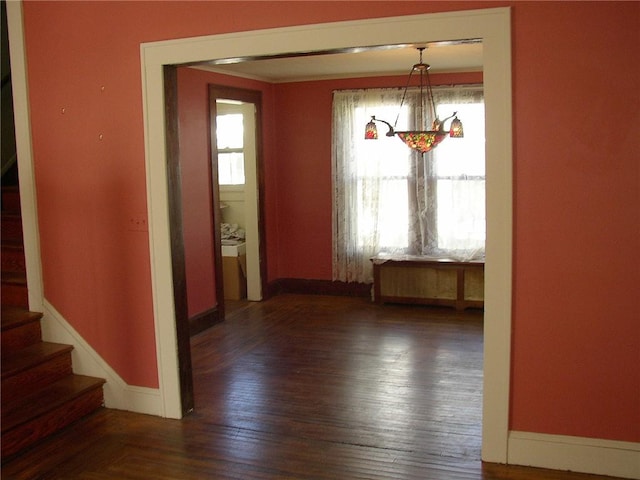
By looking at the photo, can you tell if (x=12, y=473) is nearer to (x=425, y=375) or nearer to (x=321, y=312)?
(x=425, y=375)

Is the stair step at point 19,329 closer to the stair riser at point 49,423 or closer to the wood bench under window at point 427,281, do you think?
the stair riser at point 49,423

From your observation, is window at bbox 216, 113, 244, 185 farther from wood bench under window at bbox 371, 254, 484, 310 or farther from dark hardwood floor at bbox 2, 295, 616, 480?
dark hardwood floor at bbox 2, 295, 616, 480

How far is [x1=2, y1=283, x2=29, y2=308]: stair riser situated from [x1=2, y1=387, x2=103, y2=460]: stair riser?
86 centimetres

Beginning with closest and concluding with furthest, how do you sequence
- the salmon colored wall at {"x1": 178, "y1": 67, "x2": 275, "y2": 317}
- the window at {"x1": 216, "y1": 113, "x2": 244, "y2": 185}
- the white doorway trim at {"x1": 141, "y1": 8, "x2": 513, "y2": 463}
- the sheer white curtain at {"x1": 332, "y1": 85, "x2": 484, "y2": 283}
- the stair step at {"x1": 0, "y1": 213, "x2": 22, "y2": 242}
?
1. the white doorway trim at {"x1": 141, "y1": 8, "x2": 513, "y2": 463}
2. the stair step at {"x1": 0, "y1": 213, "x2": 22, "y2": 242}
3. the salmon colored wall at {"x1": 178, "y1": 67, "x2": 275, "y2": 317}
4. the sheer white curtain at {"x1": 332, "y1": 85, "x2": 484, "y2": 283}
5. the window at {"x1": 216, "y1": 113, "x2": 244, "y2": 185}

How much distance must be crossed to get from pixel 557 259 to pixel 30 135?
318 centimetres

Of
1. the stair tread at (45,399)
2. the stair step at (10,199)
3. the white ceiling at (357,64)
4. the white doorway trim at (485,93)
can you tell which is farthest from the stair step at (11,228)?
the white ceiling at (357,64)

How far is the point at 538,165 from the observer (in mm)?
2955

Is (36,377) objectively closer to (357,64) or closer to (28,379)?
(28,379)

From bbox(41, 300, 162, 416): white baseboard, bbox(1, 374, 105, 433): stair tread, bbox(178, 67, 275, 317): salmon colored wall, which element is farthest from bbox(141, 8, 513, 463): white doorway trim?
bbox(178, 67, 275, 317): salmon colored wall

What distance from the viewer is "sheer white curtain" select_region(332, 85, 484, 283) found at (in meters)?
6.50

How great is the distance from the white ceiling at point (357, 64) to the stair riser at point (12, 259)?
2.14 meters

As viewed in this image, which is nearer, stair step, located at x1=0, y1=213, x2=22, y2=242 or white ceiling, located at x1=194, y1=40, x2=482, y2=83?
stair step, located at x1=0, y1=213, x2=22, y2=242

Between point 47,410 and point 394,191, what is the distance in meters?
4.27

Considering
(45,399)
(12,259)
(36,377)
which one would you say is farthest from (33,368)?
(12,259)
